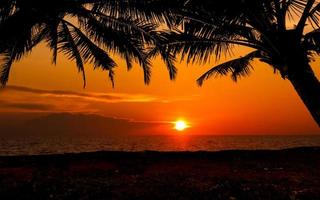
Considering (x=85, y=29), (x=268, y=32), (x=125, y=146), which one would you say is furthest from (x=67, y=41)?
(x=125, y=146)

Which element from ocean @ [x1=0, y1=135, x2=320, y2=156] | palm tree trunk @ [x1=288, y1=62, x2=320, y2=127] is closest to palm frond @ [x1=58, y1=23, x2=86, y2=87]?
palm tree trunk @ [x1=288, y1=62, x2=320, y2=127]

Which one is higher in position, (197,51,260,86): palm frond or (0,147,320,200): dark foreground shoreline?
(197,51,260,86): palm frond

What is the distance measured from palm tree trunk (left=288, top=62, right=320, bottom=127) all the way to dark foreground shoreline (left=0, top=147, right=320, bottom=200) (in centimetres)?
186

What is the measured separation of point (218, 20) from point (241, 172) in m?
4.12

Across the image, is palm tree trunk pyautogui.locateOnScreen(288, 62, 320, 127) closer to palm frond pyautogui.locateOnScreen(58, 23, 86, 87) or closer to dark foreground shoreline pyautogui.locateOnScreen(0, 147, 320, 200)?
dark foreground shoreline pyautogui.locateOnScreen(0, 147, 320, 200)

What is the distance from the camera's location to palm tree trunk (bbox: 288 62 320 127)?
22.7 ft

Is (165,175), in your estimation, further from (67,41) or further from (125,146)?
(125,146)

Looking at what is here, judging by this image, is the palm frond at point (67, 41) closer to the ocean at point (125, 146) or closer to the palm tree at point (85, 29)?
the palm tree at point (85, 29)

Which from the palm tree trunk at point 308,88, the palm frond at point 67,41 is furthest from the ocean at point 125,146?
the palm tree trunk at point 308,88

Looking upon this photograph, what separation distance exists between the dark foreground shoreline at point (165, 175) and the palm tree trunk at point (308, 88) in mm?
1855

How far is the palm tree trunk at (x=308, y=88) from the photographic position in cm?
691

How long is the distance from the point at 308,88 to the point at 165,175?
4168 millimetres

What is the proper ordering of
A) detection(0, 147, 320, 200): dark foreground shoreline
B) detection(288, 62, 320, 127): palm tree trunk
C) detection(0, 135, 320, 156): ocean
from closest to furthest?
1. detection(288, 62, 320, 127): palm tree trunk
2. detection(0, 147, 320, 200): dark foreground shoreline
3. detection(0, 135, 320, 156): ocean

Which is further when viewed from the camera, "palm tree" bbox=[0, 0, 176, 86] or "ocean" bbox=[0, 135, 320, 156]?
"ocean" bbox=[0, 135, 320, 156]
